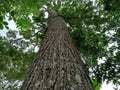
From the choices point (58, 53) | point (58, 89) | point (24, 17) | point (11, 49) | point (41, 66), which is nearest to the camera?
point (58, 89)

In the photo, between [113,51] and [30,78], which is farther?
[113,51]

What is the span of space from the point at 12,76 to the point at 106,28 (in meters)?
5.94

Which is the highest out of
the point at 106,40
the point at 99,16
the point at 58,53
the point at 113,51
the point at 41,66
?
the point at 99,16

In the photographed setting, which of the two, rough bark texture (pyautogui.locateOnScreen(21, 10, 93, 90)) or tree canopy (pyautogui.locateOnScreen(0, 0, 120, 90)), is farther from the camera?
tree canopy (pyautogui.locateOnScreen(0, 0, 120, 90))

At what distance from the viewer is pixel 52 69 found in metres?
2.99

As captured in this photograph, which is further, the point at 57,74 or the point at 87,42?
the point at 87,42

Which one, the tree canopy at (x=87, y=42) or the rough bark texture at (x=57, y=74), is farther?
the tree canopy at (x=87, y=42)

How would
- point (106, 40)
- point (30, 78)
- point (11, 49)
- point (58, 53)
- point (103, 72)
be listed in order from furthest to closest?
1. point (11, 49)
2. point (106, 40)
3. point (103, 72)
4. point (58, 53)
5. point (30, 78)

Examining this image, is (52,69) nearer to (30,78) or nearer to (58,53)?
(30,78)

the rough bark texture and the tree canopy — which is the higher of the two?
the tree canopy

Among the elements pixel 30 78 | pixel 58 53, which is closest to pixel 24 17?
pixel 58 53

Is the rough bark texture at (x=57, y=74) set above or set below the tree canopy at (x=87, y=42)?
below

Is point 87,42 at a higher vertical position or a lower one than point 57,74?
higher

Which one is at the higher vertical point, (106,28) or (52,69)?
(106,28)
